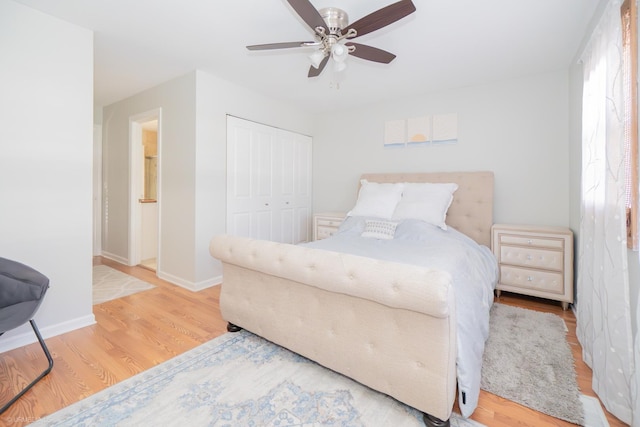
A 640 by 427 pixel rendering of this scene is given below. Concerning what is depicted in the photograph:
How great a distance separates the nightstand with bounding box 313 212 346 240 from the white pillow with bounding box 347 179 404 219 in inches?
26.3

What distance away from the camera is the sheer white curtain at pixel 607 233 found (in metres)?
1.35

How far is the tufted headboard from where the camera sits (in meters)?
3.12

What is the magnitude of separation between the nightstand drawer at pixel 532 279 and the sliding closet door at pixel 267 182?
274 cm

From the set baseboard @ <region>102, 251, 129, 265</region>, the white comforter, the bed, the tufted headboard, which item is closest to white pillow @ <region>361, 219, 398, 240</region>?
the white comforter

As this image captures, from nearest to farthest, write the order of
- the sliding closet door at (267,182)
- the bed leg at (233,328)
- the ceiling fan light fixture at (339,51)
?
the ceiling fan light fixture at (339,51) → the bed leg at (233,328) → the sliding closet door at (267,182)

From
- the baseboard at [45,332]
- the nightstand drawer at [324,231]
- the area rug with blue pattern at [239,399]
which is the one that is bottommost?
the area rug with blue pattern at [239,399]

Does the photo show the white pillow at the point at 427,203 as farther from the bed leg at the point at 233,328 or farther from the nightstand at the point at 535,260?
the bed leg at the point at 233,328

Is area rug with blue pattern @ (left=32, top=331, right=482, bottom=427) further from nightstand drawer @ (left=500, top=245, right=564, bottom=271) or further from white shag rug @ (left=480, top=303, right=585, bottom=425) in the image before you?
nightstand drawer @ (left=500, top=245, right=564, bottom=271)

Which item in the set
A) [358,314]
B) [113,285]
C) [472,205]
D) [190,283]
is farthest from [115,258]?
[472,205]

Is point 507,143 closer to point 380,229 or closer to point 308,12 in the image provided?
point 380,229

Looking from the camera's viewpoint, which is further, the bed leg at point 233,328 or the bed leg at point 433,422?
the bed leg at point 233,328

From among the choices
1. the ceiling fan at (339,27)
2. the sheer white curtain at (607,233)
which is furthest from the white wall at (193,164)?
the sheer white curtain at (607,233)

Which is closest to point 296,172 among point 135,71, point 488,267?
point 135,71

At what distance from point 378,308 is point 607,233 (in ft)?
4.08
